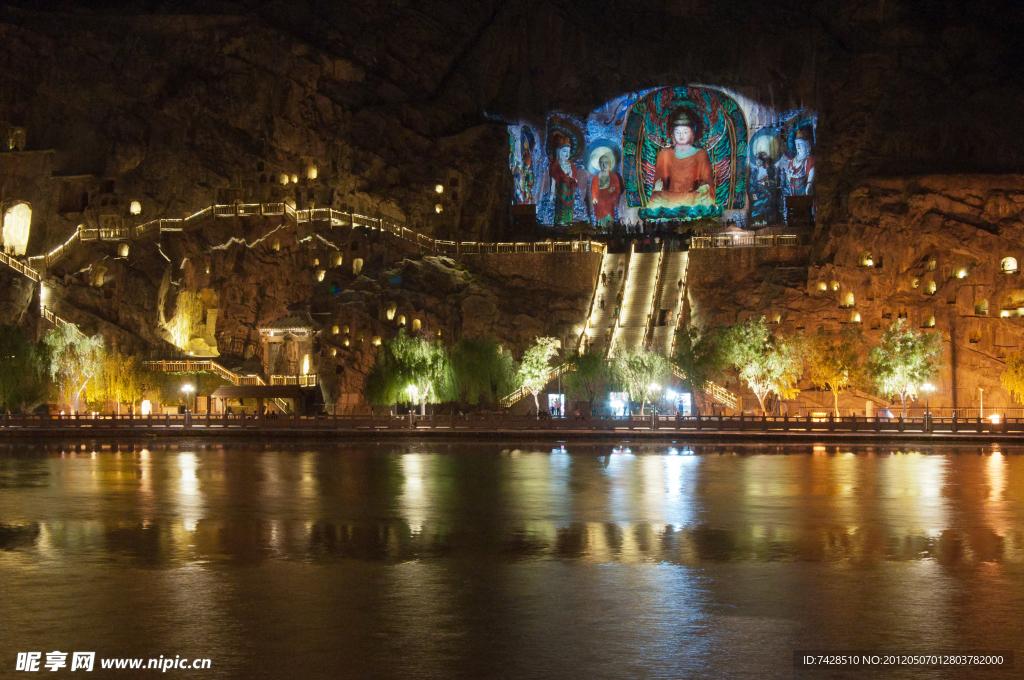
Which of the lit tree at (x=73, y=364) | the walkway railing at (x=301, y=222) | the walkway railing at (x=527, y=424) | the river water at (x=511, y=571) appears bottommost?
the river water at (x=511, y=571)

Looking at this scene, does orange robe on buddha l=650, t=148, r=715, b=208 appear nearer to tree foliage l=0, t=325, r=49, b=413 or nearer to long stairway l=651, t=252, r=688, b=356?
long stairway l=651, t=252, r=688, b=356

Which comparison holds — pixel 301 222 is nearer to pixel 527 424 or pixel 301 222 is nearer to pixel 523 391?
pixel 523 391

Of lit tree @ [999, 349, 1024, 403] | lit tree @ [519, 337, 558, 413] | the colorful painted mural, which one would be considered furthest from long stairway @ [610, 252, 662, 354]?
lit tree @ [999, 349, 1024, 403]

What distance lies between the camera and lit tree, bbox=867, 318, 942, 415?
198 feet

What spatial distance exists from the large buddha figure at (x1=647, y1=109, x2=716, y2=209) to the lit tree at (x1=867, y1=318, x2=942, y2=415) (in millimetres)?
32002

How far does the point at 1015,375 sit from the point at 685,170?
38.1m

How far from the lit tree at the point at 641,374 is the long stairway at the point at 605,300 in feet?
15.3

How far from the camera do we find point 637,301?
7162 centimetres

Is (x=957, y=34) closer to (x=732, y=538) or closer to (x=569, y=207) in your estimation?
(x=569, y=207)

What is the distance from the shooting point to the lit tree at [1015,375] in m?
59.9

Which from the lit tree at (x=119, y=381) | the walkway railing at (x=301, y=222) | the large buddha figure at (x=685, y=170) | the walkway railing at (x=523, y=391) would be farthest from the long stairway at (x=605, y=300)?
the lit tree at (x=119, y=381)

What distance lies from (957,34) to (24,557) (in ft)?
245

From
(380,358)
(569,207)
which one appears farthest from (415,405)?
(569,207)

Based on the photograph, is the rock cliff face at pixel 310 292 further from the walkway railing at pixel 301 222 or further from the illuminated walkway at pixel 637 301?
the illuminated walkway at pixel 637 301
